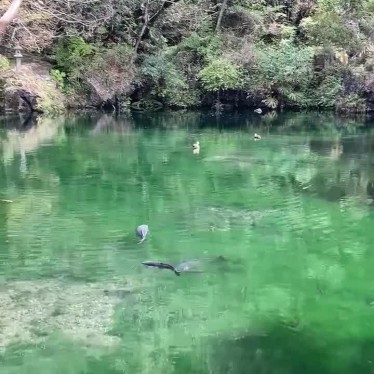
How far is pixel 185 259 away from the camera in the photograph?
8.11m

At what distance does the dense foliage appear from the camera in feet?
84.8

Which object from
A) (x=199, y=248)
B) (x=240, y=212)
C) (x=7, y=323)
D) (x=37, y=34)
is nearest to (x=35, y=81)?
(x=37, y=34)

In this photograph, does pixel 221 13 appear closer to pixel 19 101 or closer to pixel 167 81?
pixel 167 81

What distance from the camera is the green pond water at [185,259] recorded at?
5684 mm

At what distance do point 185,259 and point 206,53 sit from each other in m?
20.1

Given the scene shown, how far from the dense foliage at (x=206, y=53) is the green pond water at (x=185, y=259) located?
10.3m

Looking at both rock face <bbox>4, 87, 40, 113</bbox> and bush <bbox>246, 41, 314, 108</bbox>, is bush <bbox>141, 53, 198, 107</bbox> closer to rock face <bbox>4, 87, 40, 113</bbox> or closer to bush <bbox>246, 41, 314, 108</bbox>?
bush <bbox>246, 41, 314, 108</bbox>

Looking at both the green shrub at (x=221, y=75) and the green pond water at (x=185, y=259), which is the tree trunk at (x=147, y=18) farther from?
the green pond water at (x=185, y=259)

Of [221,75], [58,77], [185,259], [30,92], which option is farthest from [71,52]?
[185,259]

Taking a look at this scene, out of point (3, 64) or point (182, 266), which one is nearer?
point (182, 266)

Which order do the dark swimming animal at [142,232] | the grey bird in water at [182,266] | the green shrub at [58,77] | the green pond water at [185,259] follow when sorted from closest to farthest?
1. the green pond water at [185,259]
2. the grey bird in water at [182,266]
3. the dark swimming animal at [142,232]
4. the green shrub at [58,77]

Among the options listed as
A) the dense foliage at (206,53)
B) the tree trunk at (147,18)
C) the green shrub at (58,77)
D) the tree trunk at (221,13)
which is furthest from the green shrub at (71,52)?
the tree trunk at (221,13)

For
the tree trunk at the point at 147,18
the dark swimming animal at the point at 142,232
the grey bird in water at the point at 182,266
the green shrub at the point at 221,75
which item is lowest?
the grey bird in water at the point at 182,266

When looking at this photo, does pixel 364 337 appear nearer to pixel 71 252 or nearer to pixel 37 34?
pixel 71 252
